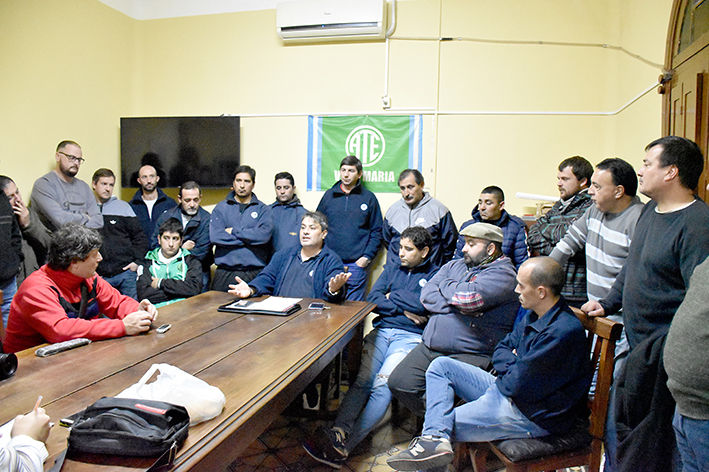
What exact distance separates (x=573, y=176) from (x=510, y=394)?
63.7 inches

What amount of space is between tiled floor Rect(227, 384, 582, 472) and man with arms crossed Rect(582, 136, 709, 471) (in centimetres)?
84

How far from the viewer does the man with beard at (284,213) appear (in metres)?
3.91

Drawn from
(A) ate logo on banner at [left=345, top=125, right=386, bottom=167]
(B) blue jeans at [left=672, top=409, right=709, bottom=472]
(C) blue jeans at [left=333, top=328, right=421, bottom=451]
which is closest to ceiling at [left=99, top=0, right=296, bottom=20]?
(A) ate logo on banner at [left=345, top=125, right=386, bottom=167]

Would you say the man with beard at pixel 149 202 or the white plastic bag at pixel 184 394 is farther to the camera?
the man with beard at pixel 149 202

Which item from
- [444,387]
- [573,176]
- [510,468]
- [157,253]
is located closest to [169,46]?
[157,253]

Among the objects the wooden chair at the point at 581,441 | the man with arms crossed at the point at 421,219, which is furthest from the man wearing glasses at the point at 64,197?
the wooden chair at the point at 581,441

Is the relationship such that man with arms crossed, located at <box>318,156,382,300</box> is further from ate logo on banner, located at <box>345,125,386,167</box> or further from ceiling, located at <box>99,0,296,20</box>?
ceiling, located at <box>99,0,296,20</box>

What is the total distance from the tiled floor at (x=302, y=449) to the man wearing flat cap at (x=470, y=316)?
0.31 meters

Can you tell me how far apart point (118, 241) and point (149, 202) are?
2.03 feet

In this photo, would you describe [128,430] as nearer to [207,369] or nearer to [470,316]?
[207,369]

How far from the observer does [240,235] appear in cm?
362

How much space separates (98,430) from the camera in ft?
3.18

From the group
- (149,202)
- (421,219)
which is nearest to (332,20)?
(421,219)

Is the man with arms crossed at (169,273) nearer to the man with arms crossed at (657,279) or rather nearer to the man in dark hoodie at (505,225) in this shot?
the man in dark hoodie at (505,225)
